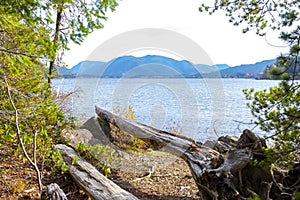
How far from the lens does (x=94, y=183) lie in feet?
10.9

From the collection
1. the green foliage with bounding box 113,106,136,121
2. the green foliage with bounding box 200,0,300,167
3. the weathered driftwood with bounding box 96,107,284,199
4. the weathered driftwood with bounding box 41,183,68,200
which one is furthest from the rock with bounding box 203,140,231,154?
the green foliage with bounding box 113,106,136,121

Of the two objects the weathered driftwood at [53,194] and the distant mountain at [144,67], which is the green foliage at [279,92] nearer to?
the weathered driftwood at [53,194]

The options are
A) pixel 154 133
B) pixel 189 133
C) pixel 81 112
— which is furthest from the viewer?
pixel 189 133

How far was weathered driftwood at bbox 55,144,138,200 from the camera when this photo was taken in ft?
9.82

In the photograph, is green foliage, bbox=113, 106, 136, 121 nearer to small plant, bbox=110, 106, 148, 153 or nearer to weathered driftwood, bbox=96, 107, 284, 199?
small plant, bbox=110, 106, 148, 153

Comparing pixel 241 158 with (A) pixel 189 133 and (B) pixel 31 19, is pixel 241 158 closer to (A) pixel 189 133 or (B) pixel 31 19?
(B) pixel 31 19

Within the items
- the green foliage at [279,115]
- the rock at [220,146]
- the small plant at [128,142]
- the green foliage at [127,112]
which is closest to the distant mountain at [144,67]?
the green foliage at [127,112]

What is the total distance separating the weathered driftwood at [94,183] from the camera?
2.99 metres

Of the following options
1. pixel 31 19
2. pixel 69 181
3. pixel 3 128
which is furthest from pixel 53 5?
pixel 69 181

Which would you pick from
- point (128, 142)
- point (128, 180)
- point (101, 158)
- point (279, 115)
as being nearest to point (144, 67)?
point (128, 142)

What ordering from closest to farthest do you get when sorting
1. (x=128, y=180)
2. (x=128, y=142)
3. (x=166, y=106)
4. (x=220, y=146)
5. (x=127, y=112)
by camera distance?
1. (x=220, y=146)
2. (x=128, y=180)
3. (x=128, y=142)
4. (x=127, y=112)
5. (x=166, y=106)

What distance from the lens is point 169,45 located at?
739cm

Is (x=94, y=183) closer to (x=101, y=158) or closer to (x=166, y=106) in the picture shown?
(x=101, y=158)

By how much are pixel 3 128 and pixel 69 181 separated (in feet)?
5.26
